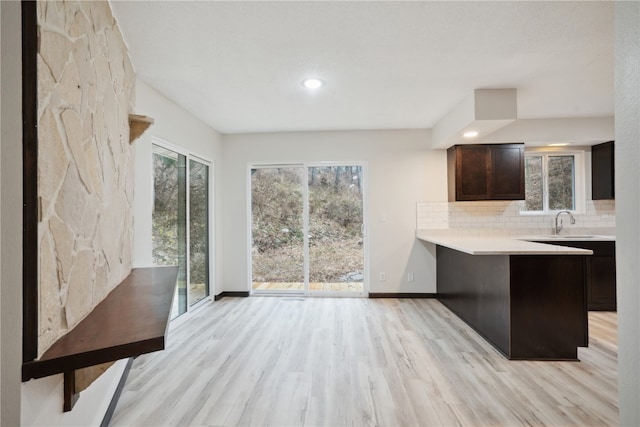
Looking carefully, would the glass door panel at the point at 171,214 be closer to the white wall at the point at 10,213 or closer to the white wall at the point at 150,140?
the white wall at the point at 150,140

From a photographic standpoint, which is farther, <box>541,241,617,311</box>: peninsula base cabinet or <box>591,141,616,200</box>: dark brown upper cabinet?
<box>591,141,616,200</box>: dark brown upper cabinet

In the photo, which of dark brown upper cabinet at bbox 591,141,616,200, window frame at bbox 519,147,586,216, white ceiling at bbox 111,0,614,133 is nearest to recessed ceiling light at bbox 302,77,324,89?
white ceiling at bbox 111,0,614,133

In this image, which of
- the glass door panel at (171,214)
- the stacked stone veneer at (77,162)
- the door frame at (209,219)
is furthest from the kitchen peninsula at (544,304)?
the door frame at (209,219)

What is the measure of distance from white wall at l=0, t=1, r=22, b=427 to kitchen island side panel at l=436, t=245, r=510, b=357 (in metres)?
3.03

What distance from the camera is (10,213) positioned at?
0.94m

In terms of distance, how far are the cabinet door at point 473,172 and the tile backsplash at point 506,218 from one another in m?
0.34

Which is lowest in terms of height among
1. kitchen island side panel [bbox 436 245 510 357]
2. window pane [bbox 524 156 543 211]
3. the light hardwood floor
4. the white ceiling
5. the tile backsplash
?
the light hardwood floor

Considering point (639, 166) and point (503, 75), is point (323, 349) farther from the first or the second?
point (503, 75)

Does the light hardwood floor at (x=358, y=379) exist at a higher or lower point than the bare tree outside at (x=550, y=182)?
lower

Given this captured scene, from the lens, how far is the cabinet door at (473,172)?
416cm

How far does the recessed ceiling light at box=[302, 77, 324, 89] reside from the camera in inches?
112

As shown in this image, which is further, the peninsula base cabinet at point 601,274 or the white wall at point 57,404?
the peninsula base cabinet at point 601,274

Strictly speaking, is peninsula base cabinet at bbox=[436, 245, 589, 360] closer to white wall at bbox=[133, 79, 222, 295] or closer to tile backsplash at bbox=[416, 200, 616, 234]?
tile backsplash at bbox=[416, 200, 616, 234]

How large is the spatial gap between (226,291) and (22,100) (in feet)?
13.6
